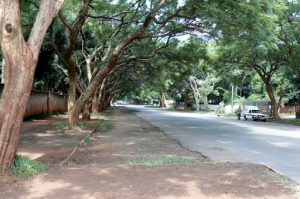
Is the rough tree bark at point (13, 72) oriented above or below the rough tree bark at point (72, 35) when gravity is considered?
below

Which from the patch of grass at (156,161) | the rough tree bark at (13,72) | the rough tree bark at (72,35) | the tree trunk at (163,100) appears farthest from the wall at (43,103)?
the tree trunk at (163,100)

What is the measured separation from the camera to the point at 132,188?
8047 millimetres

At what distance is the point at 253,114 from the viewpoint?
40156 millimetres

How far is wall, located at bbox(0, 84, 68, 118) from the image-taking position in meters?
31.3

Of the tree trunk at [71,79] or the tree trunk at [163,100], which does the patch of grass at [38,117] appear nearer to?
the tree trunk at [71,79]

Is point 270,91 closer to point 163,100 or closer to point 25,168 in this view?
point 25,168

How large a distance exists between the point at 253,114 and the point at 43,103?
18540mm

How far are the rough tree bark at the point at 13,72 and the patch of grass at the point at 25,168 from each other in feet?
0.66

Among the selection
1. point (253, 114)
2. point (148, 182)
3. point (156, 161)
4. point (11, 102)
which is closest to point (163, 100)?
point (253, 114)

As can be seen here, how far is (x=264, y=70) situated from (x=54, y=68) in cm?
1976

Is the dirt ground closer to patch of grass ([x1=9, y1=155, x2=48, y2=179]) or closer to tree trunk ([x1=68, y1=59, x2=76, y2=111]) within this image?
patch of grass ([x1=9, y1=155, x2=48, y2=179])

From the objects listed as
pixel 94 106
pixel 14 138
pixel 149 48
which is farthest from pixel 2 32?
pixel 94 106

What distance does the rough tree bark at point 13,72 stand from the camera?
887 centimetres

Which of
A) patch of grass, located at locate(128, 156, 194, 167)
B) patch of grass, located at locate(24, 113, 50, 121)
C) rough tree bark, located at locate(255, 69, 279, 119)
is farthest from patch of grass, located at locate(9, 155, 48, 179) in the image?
rough tree bark, located at locate(255, 69, 279, 119)
